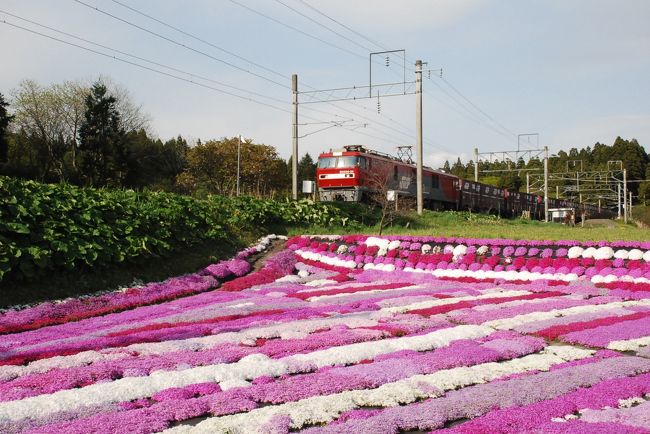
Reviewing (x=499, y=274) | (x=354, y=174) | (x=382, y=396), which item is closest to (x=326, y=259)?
(x=499, y=274)

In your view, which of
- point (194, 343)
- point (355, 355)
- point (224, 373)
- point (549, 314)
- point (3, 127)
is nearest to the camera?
point (224, 373)

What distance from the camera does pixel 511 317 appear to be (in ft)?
30.3

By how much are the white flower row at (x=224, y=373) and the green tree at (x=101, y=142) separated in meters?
43.6

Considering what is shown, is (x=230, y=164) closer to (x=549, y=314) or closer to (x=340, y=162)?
(x=340, y=162)

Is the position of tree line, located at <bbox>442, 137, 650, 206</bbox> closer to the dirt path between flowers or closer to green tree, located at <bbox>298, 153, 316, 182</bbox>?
green tree, located at <bbox>298, 153, 316, 182</bbox>

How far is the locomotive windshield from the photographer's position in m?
32.6

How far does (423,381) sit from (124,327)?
17.4 ft

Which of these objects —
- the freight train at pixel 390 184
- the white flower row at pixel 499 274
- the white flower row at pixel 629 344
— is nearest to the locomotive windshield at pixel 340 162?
the freight train at pixel 390 184

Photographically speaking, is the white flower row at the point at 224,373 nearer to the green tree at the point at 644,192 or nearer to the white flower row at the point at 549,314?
the white flower row at the point at 549,314

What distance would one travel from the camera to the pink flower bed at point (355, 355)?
200 inches

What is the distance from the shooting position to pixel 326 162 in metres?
33.8

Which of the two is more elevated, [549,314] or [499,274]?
[499,274]

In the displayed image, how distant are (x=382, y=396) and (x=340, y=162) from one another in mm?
27880

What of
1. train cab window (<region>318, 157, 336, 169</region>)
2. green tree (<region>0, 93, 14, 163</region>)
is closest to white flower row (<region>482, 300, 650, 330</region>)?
train cab window (<region>318, 157, 336, 169</region>)
